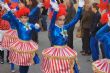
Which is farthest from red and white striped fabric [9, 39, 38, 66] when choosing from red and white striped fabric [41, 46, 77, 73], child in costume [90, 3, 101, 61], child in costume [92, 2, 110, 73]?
child in costume [90, 3, 101, 61]

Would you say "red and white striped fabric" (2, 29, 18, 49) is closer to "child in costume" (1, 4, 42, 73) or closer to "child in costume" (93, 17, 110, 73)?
"child in costume" (1, 4, 42, 73)

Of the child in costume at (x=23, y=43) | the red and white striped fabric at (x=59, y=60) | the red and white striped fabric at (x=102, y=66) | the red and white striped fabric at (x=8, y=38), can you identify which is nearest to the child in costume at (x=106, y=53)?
the red and white striped fabric at (x=102, y=66)

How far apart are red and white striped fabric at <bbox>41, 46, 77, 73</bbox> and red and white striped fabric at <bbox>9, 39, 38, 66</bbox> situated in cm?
57

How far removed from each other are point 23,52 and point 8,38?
1.35 m

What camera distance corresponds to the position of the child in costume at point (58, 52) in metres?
6.01

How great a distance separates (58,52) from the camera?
20.0 ft

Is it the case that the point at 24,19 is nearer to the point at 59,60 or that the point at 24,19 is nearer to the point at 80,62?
the point at 59,60

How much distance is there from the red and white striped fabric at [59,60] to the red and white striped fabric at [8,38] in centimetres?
182

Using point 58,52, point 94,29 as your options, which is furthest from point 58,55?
point 94,29

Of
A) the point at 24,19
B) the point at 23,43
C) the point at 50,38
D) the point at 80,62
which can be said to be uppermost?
Answer: the point at 24,19

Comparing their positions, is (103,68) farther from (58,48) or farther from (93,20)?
(93,20)

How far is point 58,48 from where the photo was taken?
6160 mm

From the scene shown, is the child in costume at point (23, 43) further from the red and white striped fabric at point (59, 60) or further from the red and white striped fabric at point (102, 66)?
the red and white striped fabric at point (102, 66)

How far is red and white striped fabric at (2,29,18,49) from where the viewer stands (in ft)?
25.4
